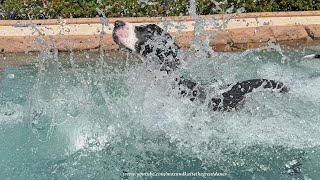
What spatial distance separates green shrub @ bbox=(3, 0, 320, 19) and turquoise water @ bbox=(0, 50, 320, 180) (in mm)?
2515

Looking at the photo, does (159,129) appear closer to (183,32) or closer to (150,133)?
(150,133)

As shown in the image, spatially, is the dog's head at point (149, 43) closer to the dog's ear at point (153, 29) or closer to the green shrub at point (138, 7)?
the dog's ear at point (153, 29)

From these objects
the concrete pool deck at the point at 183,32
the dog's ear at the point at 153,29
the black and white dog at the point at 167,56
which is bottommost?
the concrete pool deck at the point at 183,32

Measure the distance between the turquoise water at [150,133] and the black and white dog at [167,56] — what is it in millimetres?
131

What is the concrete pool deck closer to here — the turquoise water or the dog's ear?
the turquoise water

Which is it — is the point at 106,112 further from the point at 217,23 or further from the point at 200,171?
the point at 217,23

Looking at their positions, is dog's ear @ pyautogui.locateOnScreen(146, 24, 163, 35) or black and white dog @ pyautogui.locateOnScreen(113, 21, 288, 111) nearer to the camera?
black and white dog @ pyautogui.locateOnScreen(113, 21, 288, 111)

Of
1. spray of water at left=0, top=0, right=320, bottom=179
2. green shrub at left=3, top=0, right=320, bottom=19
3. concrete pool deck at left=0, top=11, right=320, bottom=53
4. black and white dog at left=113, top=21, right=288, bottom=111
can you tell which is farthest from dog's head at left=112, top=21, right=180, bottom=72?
green shrub at left=3, top=0, right=320, bottom=19

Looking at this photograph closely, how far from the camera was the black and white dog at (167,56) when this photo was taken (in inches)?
209

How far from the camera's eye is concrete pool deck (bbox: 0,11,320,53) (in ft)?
27.4

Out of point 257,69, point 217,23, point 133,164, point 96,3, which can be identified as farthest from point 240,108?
point 96,3

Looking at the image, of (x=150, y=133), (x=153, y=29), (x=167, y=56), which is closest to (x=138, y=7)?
(x=153, y=29)

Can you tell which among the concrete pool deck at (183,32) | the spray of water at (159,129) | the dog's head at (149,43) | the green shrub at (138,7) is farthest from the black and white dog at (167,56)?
the green shrub at (138,7)

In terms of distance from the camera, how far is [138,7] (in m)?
9.41
